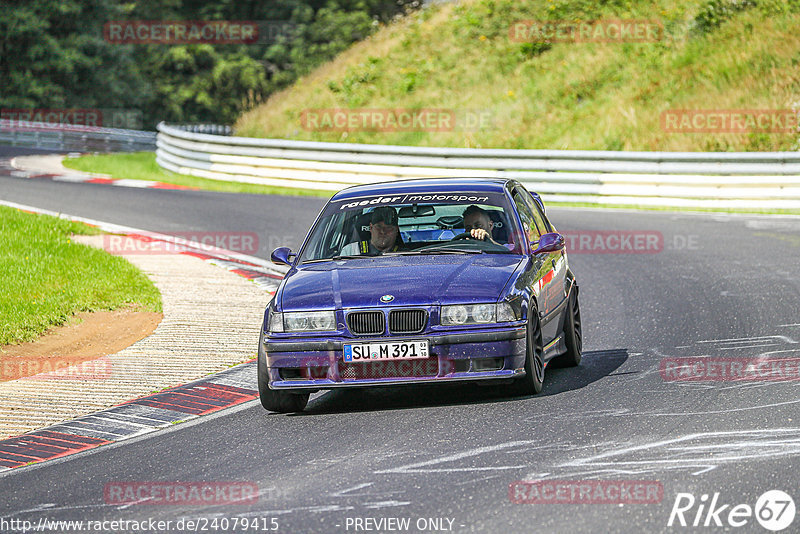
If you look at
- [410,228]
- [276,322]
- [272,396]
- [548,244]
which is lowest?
[272,396]

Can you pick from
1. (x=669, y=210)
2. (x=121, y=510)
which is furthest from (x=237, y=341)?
(x=669, y=210)

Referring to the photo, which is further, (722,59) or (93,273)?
(722,59)

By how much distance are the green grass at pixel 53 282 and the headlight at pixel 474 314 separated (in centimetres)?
501

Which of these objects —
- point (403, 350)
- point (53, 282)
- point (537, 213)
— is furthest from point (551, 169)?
point (403, 350)

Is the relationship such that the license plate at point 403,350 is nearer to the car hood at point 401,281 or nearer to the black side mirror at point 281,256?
the car hood at point 401,281

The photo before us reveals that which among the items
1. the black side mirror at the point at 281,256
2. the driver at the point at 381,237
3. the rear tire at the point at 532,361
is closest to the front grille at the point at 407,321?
the rear tire at the point at 532,361

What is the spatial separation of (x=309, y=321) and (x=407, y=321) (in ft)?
2.18

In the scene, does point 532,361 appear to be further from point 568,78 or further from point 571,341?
point 568,78

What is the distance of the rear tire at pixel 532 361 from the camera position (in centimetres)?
800

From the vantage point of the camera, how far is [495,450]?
266 inches

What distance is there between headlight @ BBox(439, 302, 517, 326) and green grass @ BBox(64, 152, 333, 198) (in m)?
17.9

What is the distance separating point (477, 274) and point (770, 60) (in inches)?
880

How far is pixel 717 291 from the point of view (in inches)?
517

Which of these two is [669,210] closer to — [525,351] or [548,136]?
[548,136]
